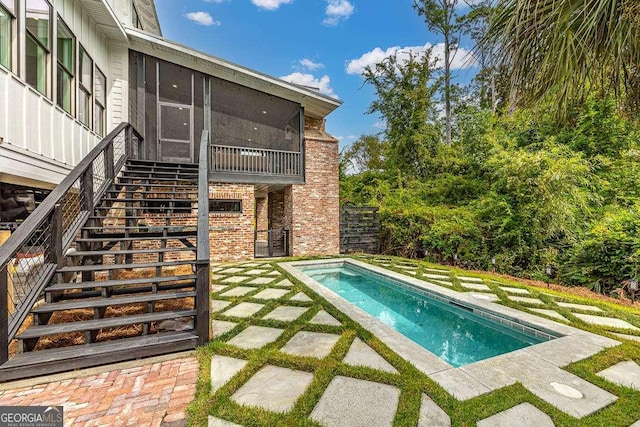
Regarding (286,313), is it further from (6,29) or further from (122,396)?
(6,29)

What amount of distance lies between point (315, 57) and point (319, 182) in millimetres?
13399

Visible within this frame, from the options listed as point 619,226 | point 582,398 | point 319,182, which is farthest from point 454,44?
point 582,398

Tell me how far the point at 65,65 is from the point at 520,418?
289 inches

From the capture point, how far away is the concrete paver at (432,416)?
172 centimetres

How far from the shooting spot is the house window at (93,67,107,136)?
5820 millimetres

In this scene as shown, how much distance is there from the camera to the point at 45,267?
9.78ft

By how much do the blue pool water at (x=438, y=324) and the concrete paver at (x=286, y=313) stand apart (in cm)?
132

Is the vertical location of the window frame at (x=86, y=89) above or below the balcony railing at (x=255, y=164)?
above

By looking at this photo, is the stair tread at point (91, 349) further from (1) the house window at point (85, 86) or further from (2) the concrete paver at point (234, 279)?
(1) the house window at point (85, 86)

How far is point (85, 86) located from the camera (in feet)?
17.6

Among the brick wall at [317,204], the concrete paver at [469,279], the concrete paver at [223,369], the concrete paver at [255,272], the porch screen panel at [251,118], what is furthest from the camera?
the brick wall at [317,204]

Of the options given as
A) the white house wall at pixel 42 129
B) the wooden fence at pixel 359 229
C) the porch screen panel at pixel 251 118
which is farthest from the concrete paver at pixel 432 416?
the porch screen panel at pixel 251 118

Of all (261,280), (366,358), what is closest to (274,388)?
(366,358)

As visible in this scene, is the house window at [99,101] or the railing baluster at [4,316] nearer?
the railing baluster at [4,316]
